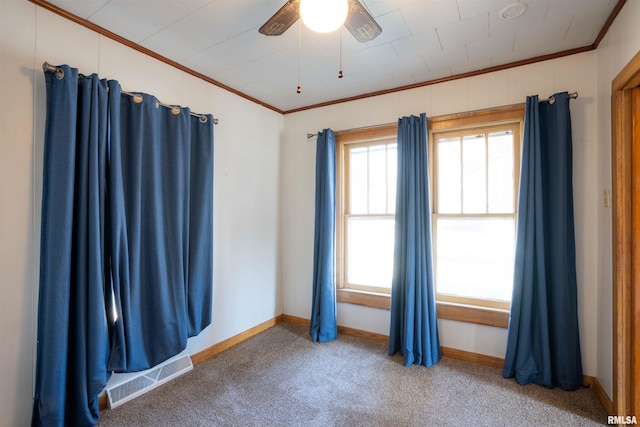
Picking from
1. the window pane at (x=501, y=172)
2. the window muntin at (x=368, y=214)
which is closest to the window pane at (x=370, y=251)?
the window muntin at (x=368, y=214)

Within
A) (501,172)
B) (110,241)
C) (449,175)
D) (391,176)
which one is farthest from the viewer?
(391,176)

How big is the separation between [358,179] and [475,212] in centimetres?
120

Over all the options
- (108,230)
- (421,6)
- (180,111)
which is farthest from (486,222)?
(108,230)

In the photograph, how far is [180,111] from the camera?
7.82 ft

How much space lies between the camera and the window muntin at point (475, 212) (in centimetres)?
260

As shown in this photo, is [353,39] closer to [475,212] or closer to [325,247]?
[475,212]

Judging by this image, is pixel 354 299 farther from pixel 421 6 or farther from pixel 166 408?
pixel 421 6

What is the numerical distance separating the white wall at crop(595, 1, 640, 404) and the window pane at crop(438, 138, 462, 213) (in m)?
0.97

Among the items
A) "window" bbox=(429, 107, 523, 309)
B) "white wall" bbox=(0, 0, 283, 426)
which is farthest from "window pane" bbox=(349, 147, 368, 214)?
"white wall" bbox=(0, 0, 283, 426)

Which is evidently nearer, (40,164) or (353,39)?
(40,164)

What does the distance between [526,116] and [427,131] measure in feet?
2.44

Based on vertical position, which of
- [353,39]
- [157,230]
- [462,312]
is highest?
[353,39]

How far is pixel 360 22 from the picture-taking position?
1575 mm

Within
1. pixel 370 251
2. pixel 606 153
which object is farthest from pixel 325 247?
pixel 606 153
